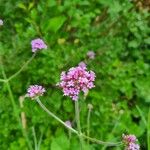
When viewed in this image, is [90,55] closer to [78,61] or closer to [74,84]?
[78,61]

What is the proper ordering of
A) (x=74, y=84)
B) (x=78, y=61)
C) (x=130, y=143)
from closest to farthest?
(x=74, y=84), (x=130, y=143), (x=78, y=61)

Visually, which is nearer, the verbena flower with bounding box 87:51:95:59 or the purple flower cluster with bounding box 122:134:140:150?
the purple flower cluster with bounding box 122:134:140:150

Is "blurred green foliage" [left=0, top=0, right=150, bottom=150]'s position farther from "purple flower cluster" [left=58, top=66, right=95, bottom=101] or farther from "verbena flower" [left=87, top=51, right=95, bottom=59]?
"purple flower cluster" [left=58, top=66, right=95, bottom=101]

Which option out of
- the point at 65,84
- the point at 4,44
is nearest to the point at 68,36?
the point at 4,44

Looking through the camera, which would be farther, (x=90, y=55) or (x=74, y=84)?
(x=90, y=55)

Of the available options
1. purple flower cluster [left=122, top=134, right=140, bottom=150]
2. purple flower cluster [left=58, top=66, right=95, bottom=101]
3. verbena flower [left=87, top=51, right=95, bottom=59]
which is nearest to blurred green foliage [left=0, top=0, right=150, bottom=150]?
verbena flower [left=87, top=51, right=95, bottom=59]

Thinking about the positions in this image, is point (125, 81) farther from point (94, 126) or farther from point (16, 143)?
point (16, 143)

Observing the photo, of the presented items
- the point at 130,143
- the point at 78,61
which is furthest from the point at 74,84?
the point at 78,61

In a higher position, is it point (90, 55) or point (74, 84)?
point (90, 55)

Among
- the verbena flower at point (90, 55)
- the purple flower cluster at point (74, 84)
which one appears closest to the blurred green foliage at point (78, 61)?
the verbena flower at point (90, 55)
